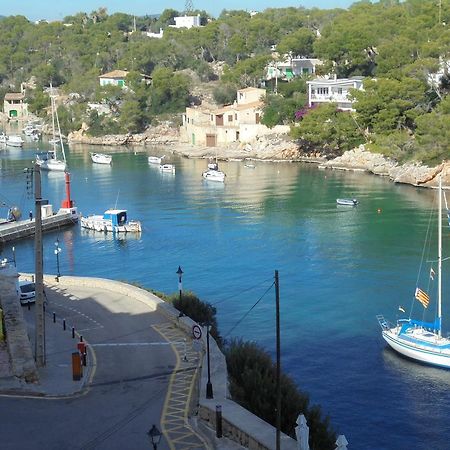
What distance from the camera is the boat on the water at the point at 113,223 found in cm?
4177

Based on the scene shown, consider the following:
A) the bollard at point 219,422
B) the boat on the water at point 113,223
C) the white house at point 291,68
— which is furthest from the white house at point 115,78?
the bollard at point 219,422

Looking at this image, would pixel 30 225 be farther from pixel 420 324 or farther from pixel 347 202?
pixel 420 324

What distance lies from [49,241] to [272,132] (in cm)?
3222

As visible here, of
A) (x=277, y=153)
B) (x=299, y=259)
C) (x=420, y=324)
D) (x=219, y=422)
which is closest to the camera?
(x=219, y=422)

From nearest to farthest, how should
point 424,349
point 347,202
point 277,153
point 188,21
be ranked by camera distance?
point 424,349, point 347,202, point 277,153, point 188,21

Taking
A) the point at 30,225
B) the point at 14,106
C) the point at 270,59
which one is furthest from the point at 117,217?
the point at 14,106

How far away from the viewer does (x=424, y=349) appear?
2253cm

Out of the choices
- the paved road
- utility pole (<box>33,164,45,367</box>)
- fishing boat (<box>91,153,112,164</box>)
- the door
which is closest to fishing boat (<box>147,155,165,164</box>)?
fishing boat (<box>91,153,112,164</box>)

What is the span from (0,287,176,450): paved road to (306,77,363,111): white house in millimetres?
48078

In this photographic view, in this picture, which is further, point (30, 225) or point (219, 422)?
point (30, 225)

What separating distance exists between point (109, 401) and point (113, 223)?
89.7 feet

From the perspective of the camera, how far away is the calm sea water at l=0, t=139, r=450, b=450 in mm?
20453

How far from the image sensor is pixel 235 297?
95.5ft

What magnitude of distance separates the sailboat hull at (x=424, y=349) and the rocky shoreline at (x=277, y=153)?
29195 mm
